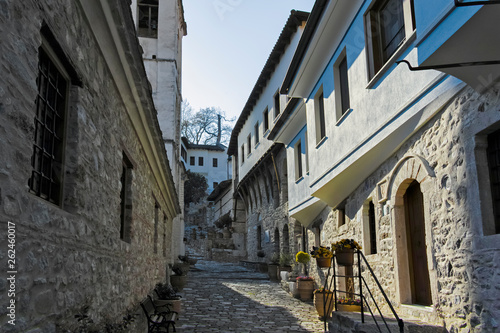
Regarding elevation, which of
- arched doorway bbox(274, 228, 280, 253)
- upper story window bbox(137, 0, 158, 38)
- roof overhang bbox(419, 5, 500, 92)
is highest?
upper story window bbox(137, 0, 158, 38)

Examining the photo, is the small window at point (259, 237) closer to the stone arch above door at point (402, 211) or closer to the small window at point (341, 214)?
the small window at point (341, 214)

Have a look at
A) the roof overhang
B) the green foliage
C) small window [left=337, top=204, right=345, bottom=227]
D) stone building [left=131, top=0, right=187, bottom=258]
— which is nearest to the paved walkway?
small window [left=337, top=204, right=345, bottom=227]

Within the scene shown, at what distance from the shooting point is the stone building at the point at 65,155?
265cm

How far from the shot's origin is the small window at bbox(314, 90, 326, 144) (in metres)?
10.9

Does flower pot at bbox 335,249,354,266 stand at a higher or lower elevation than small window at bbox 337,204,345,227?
lower

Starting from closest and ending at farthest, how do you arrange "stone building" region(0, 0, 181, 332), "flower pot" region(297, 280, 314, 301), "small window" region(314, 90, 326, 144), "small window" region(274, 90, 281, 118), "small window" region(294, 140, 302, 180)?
"stone building" region(0, 0, 181, 332) → "small window" region(314, 90, 326, 144) → "flower pot" region(297, 280, 314, 301) → "small window" region(294, 140, 302, 180) → "small window" region(274, 90, 281, 118)

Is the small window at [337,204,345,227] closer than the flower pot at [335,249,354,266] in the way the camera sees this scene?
No

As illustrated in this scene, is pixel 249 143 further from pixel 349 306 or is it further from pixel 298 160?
pixel 349 306

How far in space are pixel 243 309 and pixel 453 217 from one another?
6.89 metres

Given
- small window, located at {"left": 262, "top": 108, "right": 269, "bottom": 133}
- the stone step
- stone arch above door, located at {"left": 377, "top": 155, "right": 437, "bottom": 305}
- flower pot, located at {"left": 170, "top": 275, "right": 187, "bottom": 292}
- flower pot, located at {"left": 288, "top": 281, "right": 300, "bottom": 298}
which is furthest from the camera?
small window, located at {"left": 262, "top": 108, "right": 269, "bottom": 133}

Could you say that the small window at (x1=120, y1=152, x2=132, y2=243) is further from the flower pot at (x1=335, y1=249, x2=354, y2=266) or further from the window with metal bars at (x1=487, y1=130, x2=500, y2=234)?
the window with metal bars at (x1=487, y1=130, x2=500, y2=234)

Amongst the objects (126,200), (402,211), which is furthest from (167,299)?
(402,211)

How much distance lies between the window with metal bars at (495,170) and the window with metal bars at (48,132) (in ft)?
14.2

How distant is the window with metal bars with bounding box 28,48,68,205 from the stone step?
436 cm
